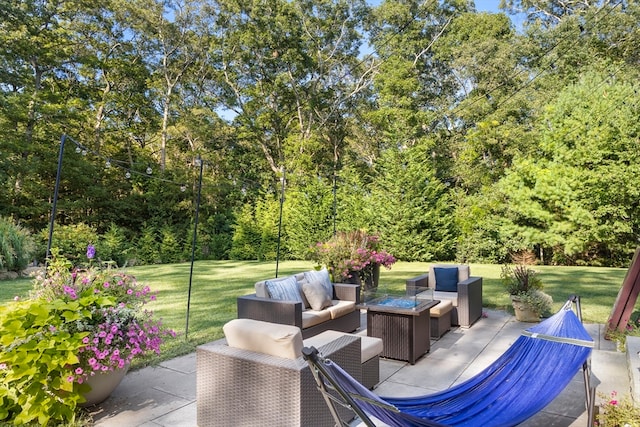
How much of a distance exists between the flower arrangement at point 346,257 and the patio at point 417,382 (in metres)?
2.04

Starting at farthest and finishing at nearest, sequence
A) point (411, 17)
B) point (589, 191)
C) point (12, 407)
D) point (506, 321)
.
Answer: point (411, 17) < point (589, 191) < point (506, 321) < point (12, 407)

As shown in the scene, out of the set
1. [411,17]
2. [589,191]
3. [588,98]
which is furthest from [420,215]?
[411,17]

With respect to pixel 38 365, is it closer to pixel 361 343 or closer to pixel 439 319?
pixel 361 343

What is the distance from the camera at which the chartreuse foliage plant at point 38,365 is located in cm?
240

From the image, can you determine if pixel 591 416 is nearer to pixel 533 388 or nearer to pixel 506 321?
pixel 533 388

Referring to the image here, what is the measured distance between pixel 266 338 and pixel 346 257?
4.09m

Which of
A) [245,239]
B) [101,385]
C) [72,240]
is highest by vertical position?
[245,239]

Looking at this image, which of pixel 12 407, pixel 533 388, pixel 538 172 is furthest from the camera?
pixel 538 172

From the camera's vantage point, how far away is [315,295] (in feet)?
14.9

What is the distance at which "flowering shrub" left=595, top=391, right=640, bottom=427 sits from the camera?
2.09 metres

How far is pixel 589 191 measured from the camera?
1109cm

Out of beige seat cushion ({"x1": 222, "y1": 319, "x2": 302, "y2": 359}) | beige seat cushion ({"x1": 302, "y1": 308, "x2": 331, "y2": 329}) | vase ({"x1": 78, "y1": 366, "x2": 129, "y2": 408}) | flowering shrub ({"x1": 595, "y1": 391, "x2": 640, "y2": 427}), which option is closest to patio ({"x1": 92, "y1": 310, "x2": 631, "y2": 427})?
vase ({"x1": 78, "y1": 366, "x2": 129, "y2": 408})

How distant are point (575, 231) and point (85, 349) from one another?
12.2 m

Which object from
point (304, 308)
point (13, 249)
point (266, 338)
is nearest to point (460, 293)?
point (304, 308)
